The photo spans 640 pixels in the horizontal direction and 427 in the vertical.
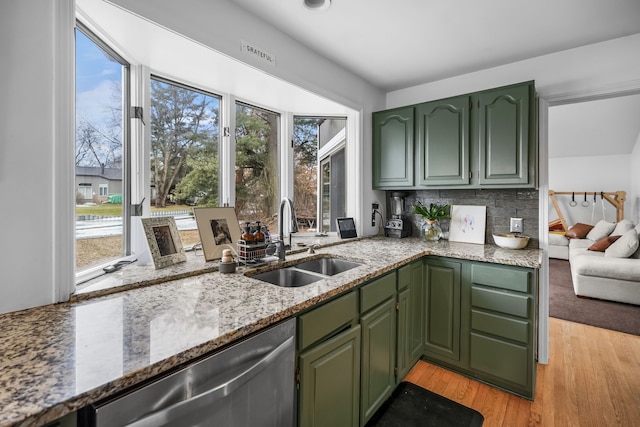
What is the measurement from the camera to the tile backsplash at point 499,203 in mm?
2402

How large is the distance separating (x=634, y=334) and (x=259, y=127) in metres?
3.88

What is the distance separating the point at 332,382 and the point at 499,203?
2117 mm

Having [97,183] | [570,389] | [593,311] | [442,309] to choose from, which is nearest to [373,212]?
[442,309]

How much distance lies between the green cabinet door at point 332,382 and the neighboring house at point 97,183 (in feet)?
4.18

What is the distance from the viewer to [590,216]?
5.95m

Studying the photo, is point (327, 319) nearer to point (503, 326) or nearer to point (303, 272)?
point (303, 272)

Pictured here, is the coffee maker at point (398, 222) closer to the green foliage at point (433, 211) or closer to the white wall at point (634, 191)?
the green foliage at point (433, 211)

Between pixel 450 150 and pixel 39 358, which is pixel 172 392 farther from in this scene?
pixel 450 150

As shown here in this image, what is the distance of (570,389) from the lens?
78.4 inches

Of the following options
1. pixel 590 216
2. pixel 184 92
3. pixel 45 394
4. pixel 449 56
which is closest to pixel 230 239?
pixel 184 92

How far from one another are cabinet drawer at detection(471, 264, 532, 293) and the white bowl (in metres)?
0.42

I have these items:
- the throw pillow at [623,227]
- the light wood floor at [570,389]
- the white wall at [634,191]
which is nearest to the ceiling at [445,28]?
the light wood floor at [570,389]

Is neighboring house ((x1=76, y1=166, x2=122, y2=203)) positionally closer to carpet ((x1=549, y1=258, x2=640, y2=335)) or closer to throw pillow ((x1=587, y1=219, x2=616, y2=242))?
carpet ((x1=549, y1=258, x2=640, y2=335))

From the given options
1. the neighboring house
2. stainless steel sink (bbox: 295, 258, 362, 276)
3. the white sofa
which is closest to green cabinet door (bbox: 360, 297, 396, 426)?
stainless steel sink (bbox: 295, 258, 362, 276)
